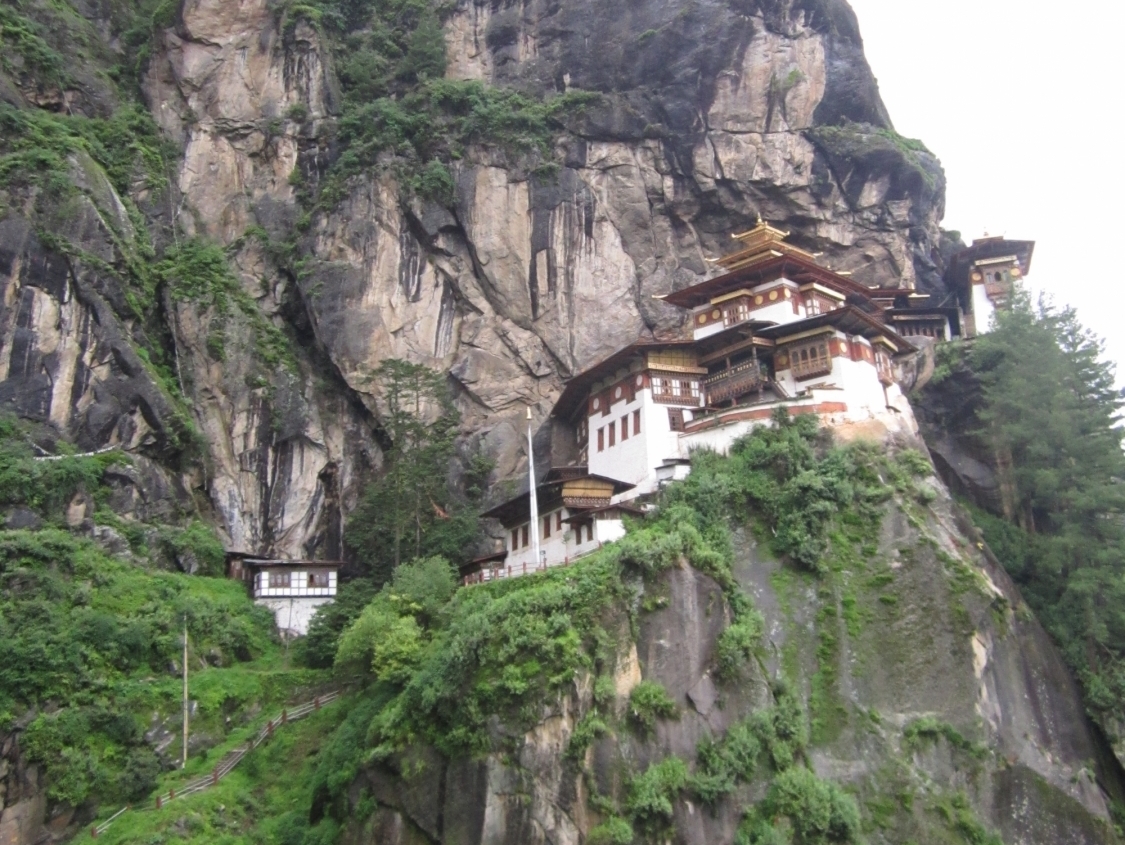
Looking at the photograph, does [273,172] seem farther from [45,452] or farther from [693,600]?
[693,600]

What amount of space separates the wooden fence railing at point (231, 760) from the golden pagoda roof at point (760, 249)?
24594mm

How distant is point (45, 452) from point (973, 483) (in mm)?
35907

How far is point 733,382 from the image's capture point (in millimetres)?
40156

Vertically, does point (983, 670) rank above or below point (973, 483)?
below

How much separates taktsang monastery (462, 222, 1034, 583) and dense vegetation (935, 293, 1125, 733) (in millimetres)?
3955

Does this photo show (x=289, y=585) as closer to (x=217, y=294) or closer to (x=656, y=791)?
(x=217, y=294)

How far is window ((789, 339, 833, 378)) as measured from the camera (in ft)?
128

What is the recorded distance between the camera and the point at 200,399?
1722 inches

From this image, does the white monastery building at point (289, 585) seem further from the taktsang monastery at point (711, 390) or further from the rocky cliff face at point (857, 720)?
the rocky cliff face at point (857, 720)

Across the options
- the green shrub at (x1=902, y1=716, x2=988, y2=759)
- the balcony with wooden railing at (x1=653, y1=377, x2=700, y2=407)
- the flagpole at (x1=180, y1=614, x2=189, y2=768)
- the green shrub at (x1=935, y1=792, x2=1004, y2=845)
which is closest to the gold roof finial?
the balcony with wooden railing at (x1=653, y1=377, x2=700, y2=407)

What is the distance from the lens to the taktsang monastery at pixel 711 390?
122 ft

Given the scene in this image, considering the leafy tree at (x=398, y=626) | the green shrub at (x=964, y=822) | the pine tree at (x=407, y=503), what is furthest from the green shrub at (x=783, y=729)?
the pine tree at (x=407, y=503)

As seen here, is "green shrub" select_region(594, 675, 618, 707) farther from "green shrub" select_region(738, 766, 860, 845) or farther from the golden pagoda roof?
the golden pagoda roof

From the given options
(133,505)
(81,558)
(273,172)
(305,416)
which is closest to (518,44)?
(273,172)
